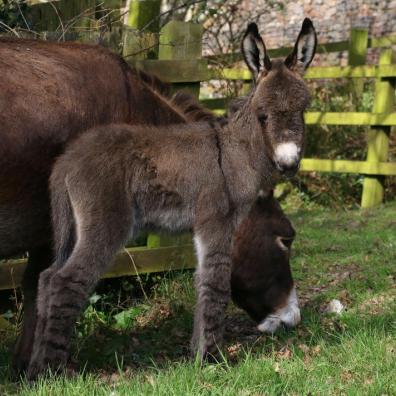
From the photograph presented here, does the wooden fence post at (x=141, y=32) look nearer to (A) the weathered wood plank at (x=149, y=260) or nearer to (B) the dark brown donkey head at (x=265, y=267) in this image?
(A) the weathered wood plank at (x=149, y=260)

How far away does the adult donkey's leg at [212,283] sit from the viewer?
490 centimetres

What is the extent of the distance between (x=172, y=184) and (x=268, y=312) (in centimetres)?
139

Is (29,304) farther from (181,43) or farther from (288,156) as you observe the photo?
(181,43)

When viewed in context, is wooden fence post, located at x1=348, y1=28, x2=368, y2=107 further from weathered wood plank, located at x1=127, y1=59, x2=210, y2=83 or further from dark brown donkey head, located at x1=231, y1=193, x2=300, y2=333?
dark brown donkey head, located at x1=231, y1=193, x2=300, y2=333

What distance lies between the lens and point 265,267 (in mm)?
5688

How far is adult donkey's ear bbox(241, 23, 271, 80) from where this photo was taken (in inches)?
A: 197

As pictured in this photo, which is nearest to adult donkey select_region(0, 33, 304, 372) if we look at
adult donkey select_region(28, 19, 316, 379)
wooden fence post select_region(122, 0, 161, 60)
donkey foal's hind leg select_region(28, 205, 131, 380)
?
adult donkey select_region(28, 19, 316, 379)

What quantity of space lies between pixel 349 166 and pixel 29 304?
731 centimetres

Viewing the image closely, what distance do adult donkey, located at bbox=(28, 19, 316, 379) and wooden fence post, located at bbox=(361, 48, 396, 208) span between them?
22.6 ft

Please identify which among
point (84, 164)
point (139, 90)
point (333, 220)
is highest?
point (139, 90)

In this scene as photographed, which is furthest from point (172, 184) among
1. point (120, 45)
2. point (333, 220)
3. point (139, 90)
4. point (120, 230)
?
point (333, 220)

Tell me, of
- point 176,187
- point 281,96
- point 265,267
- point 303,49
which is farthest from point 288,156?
point 265,267

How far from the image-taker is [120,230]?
15.6 ft

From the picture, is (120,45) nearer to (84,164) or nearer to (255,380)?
(84,164)
